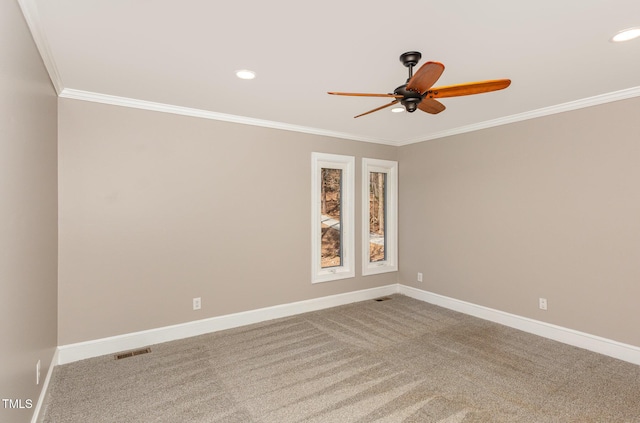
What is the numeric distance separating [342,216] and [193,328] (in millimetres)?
2509

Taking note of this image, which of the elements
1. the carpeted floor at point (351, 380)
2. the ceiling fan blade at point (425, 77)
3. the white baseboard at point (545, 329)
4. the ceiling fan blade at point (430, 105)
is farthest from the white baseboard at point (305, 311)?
the ceiling fan blade at point (425, 77)

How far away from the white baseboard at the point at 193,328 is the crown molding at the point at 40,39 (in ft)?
Answer: 7.76

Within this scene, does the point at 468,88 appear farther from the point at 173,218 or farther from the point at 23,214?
the point at 173,218

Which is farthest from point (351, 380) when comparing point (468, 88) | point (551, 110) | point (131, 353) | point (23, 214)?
point (551, 110)

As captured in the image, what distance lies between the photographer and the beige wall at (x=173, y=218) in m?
3.08

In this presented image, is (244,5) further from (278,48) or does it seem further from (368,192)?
(368,192)

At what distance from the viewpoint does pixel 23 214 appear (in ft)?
5.98

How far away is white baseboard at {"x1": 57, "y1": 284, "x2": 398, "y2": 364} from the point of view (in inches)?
121

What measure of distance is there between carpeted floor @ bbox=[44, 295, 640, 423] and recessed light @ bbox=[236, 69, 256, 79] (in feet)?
8.25

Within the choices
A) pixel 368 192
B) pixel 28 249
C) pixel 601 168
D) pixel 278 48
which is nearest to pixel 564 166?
pixel 601 168

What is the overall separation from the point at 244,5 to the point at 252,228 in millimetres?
2685

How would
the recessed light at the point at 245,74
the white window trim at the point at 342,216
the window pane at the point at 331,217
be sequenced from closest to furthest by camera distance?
the recessed light at the point at 245,74 < the white window trim at the point at 342,216 < the window pane at the point at 331,217

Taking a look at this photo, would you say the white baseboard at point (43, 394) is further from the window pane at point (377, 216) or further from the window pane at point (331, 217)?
the window pane at point (377, 216)

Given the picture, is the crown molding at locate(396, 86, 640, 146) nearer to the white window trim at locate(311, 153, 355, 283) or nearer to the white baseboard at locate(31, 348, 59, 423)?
the white window trim at locate(311, 153, 355, 283)
